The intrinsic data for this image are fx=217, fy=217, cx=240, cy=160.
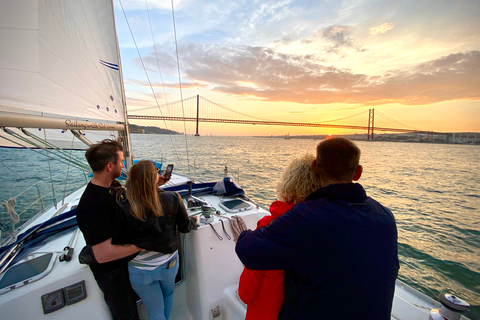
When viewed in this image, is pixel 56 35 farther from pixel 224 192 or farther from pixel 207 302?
pixel 207 302

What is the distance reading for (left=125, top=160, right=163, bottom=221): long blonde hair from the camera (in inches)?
46.8

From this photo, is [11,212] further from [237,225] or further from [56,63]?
[237,225]

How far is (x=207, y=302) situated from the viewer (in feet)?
5.68

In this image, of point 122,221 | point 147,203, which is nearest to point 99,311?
point 122,221

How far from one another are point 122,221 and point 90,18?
2.43 metres

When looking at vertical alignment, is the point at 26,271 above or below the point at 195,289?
above

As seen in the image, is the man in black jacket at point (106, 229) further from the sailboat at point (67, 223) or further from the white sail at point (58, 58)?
the white sail at point (58, 58)

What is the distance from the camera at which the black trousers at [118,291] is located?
1.34 m

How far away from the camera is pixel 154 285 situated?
54.9 inches

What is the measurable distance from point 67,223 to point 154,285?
3.71 feet

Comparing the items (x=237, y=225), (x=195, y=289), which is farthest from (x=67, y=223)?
(x=237, y=225)

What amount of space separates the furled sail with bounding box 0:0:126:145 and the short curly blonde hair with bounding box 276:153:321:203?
1670mm

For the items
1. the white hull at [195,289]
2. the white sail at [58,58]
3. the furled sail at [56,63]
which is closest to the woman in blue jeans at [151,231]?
the white hull at [195,289]

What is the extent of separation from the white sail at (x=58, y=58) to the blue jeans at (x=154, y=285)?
4.38 feet
